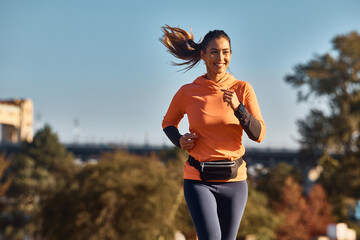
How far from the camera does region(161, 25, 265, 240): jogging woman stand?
388 cm

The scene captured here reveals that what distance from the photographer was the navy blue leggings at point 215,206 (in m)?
3.86

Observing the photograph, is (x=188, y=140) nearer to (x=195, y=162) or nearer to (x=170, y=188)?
(x=195, y=162)

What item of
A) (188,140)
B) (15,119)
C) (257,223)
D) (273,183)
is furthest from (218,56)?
(15,119)

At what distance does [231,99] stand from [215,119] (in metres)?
0.27

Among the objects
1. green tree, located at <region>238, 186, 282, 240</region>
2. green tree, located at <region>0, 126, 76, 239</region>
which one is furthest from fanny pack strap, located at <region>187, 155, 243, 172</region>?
green tree, located at <region>0, 126, 76, 239</region>

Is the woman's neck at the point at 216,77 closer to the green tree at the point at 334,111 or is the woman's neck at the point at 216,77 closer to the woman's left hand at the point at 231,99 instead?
the woman's left hand at the point at 231,99

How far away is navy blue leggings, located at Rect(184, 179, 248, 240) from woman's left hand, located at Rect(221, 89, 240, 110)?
0.59 meters

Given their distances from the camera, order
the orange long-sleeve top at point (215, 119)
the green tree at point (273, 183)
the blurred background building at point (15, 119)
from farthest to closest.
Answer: the blurred background building at point (15, 119), the green tree at point (273, 183), the orange long-sleeve top at point (215, 119)

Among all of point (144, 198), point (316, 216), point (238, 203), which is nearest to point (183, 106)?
point (238, 203)

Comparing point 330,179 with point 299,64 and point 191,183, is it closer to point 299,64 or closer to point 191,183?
point 299,64

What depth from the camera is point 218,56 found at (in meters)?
4.12

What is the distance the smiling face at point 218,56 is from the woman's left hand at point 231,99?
39cm

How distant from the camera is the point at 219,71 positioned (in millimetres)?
4164

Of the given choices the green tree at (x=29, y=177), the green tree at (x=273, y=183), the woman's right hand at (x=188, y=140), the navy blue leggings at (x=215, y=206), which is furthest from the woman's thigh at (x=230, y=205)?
the green tree at (x=273, y=183)
